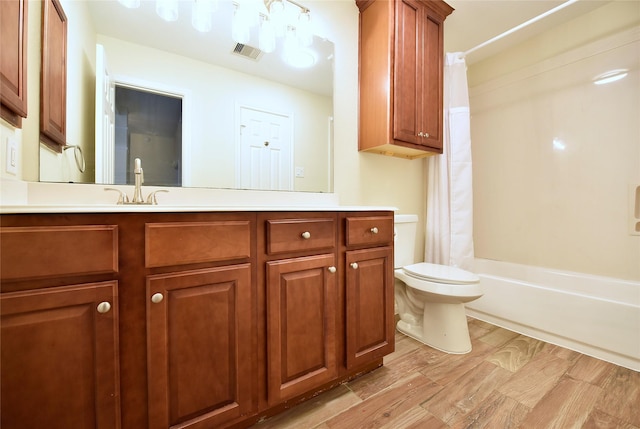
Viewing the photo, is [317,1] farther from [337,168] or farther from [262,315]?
[262,315]

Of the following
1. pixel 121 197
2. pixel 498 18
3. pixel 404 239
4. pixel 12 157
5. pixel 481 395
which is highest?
pixel 498 18

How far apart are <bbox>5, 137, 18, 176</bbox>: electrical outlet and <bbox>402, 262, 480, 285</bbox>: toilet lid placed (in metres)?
1.92

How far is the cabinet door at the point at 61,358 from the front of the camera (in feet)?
2.07

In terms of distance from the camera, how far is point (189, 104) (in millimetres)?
1314

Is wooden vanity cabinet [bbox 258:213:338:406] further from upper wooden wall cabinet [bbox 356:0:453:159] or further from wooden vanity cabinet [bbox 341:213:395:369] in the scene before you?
upper wooden wall cabinet [bbox 356:0:453:159]

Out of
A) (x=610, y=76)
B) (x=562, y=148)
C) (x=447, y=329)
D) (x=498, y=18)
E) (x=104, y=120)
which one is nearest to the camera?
(x=104, y=120)

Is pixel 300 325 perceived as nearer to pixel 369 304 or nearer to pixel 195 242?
pixel 369 304

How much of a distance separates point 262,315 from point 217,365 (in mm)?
208

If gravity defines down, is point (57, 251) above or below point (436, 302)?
above

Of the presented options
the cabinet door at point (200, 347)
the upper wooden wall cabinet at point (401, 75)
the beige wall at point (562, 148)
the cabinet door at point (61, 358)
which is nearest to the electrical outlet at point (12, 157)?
the cabinet door at point (61, 358)

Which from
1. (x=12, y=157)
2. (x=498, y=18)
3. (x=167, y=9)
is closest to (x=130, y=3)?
(x=167, y=9)

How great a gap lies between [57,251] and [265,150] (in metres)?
1.03

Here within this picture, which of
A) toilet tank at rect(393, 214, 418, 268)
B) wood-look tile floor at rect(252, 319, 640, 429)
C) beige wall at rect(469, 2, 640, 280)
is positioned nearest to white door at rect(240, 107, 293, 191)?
toilet tank at rect(393, 214, 418, 268)

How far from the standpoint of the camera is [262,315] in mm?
973
